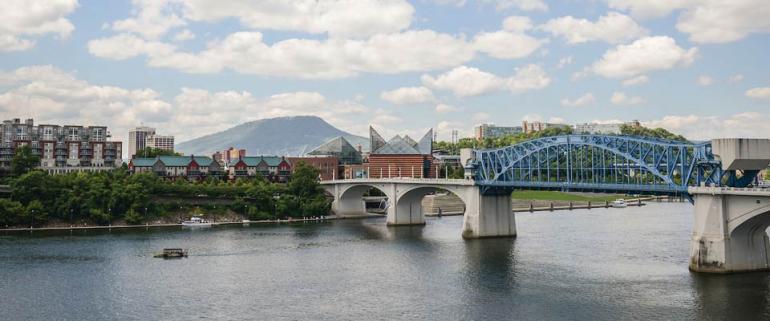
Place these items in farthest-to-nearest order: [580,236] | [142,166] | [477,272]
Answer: [142,166] < [580,236] < [477,272]

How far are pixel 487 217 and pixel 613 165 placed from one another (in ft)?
83.1

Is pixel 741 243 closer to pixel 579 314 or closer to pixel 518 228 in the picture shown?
pixel 579 314

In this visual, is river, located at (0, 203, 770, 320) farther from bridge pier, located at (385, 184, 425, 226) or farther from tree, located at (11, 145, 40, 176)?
tree, located at (11, 145, 40, 176)

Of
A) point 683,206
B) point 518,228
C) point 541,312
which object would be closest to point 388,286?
point 541,312

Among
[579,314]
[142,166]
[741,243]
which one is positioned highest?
[142,166]

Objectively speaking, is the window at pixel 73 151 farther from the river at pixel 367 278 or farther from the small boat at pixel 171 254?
the small boat at pixel 171 254

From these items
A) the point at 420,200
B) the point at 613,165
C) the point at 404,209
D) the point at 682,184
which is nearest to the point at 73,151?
the point at 404,209

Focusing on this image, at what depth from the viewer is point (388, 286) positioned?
76.0 meters

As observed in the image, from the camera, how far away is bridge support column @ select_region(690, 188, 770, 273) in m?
73.8

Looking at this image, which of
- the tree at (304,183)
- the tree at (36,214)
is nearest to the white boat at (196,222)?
the tree at (304,183)

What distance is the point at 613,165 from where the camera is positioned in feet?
329

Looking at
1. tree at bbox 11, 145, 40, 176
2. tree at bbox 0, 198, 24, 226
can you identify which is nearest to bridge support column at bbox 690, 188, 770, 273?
tree at bbox 0, 198, 24, 226

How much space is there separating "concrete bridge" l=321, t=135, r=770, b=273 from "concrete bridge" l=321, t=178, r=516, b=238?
0.18 meters

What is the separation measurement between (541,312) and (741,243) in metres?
27.8
